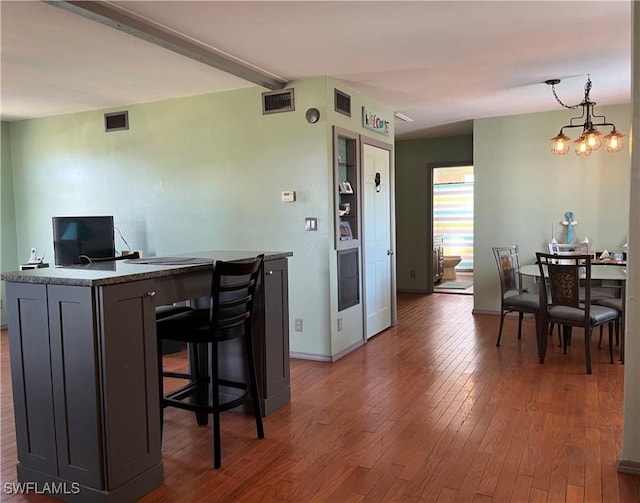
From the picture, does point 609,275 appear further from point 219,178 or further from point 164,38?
point 164,38

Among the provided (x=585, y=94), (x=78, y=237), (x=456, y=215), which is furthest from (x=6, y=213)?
(x=456, y=215)

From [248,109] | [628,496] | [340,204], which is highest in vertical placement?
[248,109]

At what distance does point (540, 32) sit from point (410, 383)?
8.68ft

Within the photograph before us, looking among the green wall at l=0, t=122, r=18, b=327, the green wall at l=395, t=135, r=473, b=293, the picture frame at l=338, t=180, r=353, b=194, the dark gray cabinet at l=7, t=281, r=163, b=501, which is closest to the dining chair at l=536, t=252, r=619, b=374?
the picture frame at l=338, t=180, r=353, b=194

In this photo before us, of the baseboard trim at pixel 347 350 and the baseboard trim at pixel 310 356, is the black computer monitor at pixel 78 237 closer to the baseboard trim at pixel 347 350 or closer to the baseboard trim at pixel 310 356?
the baseboard trim at pixel 310 356

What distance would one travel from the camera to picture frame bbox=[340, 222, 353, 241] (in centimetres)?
471

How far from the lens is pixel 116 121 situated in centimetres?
535

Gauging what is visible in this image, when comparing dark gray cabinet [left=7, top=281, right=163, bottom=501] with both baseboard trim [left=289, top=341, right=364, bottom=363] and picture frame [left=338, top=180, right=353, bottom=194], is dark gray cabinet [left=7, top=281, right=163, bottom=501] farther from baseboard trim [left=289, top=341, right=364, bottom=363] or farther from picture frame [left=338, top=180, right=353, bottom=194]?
picture frame [left=338, top=180, right=353, bottom=194]

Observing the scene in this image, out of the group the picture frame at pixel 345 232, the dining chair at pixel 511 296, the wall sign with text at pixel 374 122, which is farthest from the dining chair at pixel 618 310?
the wall sign with text at pixel 374 122

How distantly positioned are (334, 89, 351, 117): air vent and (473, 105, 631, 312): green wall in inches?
92.8

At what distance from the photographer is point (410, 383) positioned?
3857 mm

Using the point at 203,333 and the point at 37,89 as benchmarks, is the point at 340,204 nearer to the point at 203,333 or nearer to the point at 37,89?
the point at 203,333

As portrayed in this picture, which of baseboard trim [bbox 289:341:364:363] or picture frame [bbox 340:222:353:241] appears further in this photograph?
picture frame [bbox 340:222:353:241]

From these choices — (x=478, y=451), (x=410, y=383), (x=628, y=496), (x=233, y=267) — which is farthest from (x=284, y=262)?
(x=628, y=496)
